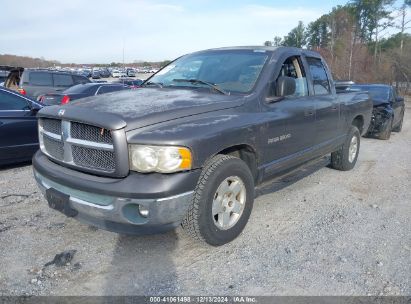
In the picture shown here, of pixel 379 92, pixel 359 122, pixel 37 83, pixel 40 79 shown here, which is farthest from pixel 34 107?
pixel 40 79

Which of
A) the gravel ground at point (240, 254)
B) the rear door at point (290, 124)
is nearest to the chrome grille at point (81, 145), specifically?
the gravel ground at point (240, 254)

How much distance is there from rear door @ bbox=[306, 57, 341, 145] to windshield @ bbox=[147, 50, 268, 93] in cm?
107

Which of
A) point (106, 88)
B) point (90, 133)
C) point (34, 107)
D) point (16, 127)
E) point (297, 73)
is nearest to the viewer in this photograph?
point (90, 133)

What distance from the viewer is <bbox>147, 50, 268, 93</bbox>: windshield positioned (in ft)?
13.9

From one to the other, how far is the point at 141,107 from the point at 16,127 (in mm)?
3867

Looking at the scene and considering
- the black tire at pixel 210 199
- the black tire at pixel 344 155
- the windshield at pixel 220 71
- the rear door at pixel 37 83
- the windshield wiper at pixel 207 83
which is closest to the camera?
the black tire at pixel 210 199

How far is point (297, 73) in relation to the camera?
4.92m

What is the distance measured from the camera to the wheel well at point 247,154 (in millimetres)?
3830

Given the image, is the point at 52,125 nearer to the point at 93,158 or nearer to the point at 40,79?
the point at 93,158

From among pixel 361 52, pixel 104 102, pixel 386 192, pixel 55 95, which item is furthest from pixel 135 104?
pixel 361 52

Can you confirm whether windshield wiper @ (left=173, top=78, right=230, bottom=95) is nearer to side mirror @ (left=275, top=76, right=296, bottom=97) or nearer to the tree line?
side mirror @ (left=275, top=76, right=296, bottom=97)

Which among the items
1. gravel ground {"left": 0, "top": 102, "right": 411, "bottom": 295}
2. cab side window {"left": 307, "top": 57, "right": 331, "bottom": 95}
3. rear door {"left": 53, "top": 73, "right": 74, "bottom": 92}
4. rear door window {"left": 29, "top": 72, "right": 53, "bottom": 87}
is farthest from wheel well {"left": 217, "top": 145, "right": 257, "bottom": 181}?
rear door window {"left": 29, "top": 72, "right": 53, "bottom": 87}

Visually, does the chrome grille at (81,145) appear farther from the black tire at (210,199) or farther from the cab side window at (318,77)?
the cab side window at (318,77)

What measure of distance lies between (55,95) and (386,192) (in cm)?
919
